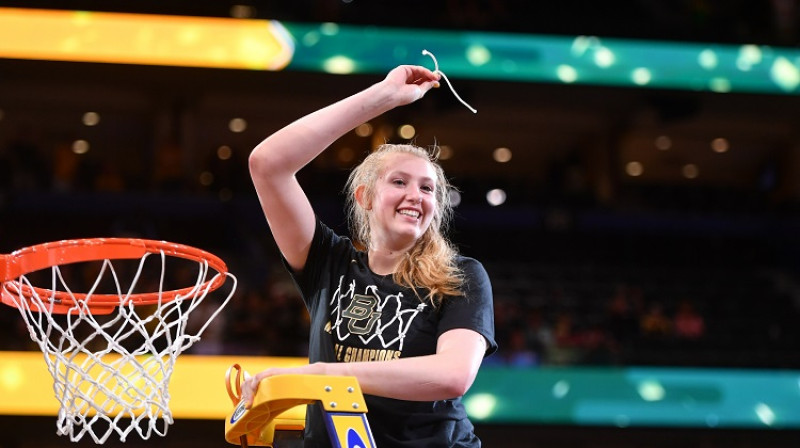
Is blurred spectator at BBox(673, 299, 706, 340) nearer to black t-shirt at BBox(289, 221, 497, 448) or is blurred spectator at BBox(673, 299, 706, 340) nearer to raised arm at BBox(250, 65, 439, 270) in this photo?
black t-shirt at BBox(289, 221, 497, 448)

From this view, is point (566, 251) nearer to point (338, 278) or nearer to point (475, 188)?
point (475, 188)

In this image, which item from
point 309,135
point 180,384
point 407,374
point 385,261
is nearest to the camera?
point 407,374

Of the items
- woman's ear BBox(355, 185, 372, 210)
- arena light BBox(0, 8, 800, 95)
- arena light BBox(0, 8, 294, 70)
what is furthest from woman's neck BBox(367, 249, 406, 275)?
arena light BBox(0, 8, 294, 70)

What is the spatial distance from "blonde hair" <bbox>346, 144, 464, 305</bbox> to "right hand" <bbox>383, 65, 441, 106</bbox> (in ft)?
0.76

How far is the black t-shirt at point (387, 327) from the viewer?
6.87 feet

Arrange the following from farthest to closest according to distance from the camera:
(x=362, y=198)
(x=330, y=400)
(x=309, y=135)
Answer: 1. (x=362, y=198)
2. (x=309, y=135)
3. (x=330, y=400)

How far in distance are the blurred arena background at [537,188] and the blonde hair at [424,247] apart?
17.6 feet

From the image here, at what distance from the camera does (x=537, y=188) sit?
1225 cm

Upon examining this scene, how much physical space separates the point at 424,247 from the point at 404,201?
0.43ft

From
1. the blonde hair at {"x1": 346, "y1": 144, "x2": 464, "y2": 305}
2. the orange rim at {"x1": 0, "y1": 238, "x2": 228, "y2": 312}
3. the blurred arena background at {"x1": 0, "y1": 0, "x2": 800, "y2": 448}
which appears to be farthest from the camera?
the blurred arena background at {"x1": 0, "y1": 0, "x2": 800, "y2": 448}

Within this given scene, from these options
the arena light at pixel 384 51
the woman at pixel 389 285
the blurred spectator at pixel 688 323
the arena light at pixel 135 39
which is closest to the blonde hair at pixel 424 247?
the woman at pixel 389 285

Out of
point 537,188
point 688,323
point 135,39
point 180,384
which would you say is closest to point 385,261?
point 180,384

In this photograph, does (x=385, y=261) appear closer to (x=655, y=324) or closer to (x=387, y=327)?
(x=387, y=327)

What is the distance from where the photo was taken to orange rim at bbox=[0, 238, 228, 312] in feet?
7.89
